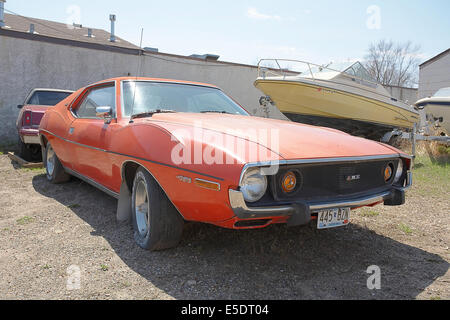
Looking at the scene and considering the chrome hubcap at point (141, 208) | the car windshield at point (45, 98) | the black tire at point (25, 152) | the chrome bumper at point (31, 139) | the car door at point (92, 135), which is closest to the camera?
the chrome hubcap at point (141, 208)

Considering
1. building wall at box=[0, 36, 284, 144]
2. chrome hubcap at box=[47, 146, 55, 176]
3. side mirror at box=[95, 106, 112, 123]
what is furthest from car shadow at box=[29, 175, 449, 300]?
building wall at box=[0, 36, 284, 144]

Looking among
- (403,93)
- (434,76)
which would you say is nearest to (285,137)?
(403,93)

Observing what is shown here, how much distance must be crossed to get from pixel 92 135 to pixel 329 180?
7.75 ft

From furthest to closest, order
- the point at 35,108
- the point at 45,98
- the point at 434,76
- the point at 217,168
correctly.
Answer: the point at 434,76 < the point at 45,98 < the point at 35,108 < the point at 217,168

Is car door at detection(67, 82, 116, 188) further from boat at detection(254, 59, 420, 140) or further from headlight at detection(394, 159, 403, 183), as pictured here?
boat at detection(254, 59, 420, 140)

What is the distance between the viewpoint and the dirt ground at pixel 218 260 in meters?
2.39

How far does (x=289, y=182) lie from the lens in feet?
8.22

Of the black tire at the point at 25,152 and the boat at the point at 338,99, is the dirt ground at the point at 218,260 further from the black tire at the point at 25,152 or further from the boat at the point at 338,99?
the boat at the point at 338,99

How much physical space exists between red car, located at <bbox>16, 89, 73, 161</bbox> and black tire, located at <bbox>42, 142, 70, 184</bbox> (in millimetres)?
1478

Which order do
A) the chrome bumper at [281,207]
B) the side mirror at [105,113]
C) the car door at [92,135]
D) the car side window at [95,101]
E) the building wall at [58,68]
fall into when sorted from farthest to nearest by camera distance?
1. the building wall at [58,68]
2. the car side window at [95,101]
3. the car door at [92,135]
4. the side mirror at [105,113]
5. the chrome bumper at [281,207]

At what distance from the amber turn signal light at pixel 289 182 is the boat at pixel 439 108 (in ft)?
32.2

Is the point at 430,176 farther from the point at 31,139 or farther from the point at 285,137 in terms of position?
the point at 31,139

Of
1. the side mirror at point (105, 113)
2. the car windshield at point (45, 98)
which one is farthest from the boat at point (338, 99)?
the side mirror at point (105, 113)

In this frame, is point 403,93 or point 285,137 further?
point 403,93
